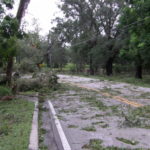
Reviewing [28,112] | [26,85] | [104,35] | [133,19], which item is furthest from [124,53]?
[28,112]

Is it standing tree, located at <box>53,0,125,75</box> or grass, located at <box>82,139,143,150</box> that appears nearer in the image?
grass, located at <box>82,139,143,150</box>

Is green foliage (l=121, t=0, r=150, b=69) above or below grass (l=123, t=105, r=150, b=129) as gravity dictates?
above

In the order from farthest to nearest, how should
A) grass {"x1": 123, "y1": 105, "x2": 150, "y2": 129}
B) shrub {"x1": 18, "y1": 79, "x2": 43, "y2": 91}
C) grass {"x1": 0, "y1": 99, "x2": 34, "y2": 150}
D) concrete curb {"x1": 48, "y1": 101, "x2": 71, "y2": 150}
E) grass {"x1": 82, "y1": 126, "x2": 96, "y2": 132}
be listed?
shrub {"x1": 18, "y1": 79, "x2": 43, "y2": 91}
grass {"x1": 123, "y1": 105, "x2": 150, "y2": 129}
grass {"x1": 82, "y1": 126, "x2": 96, "y2": 132}
concrete curb {"x1": 48, "y1": 101, "x2": 71, "y2": 150}
grass {"x1": 0, "y1": 99, "x2": 34, "y2": 150}

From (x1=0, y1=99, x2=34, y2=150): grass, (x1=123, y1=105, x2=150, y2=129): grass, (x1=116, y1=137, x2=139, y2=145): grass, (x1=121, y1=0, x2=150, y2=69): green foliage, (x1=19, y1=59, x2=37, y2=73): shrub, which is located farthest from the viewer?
(x1=19, y1=59, x2=37, y2=73): shrub

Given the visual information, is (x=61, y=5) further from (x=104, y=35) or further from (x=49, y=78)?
(x=49, y=78)

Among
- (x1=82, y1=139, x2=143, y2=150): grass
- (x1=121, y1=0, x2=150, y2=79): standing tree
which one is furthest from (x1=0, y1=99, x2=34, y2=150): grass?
(x1=121, y1=0, x2=150, y2=79): standing tree

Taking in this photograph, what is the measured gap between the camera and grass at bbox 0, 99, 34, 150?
Result: 5.26 meters

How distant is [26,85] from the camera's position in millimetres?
16781

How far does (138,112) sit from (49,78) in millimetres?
10305

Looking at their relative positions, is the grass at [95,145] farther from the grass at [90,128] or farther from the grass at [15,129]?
the grass at [15,129]

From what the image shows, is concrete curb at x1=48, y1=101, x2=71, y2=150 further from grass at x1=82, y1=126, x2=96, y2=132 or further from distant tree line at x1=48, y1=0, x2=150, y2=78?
distant tree line at x1=48, y1=0, x2=150, y2=78

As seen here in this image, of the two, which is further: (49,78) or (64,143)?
(49,78)

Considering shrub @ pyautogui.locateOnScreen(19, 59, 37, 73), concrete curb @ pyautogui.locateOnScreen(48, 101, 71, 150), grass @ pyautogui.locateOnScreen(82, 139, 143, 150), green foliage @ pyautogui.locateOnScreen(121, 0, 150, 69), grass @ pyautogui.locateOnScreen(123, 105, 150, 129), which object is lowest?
concrete curb @ pyautogui.locateOnScreen(48, 101, 71, 150)

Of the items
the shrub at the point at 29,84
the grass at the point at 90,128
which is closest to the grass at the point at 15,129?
the grass at the point at 90,128
